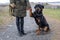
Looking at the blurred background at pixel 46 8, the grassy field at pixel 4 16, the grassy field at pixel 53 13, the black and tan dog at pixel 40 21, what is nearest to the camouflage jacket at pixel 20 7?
the black and tan dog at pixel 40 21

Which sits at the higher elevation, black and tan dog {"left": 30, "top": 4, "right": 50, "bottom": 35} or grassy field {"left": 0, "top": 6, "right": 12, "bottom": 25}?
black and tan dog {"left": 30, "top": 4, "right": 50, "bottom": 35}

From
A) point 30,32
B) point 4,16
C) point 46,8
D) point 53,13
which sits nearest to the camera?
point 30,32

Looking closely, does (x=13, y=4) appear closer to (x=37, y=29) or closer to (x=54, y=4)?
(x=37, y=29)

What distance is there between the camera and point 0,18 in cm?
615

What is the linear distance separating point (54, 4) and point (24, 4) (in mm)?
2139

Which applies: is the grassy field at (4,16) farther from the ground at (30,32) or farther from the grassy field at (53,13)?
the grassy field at (53,13)

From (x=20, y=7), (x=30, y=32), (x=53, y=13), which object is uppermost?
(x=20, y=7)

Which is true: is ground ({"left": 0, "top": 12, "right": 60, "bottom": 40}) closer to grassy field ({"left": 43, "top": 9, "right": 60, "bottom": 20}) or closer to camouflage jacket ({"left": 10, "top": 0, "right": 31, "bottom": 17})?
grassy field ({"left": 43, "top": 9, "right": 60, "bottom": 20})

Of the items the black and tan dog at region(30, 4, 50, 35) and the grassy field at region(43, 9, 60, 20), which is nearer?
the black and tan dog at region(30, 4, 50, 35)

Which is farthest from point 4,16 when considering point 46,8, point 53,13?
point 53,13

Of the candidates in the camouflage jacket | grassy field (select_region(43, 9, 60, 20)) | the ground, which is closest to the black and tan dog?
the ground

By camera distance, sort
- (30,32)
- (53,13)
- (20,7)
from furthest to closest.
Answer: (53,13), (30,32), (20,7)

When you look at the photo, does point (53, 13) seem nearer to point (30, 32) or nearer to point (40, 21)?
point (40, 21)

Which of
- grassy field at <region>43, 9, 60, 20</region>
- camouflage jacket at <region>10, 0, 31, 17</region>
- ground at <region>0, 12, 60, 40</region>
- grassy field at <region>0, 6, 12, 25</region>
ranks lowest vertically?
ground at <region>0, 12, 60, 40</region>
